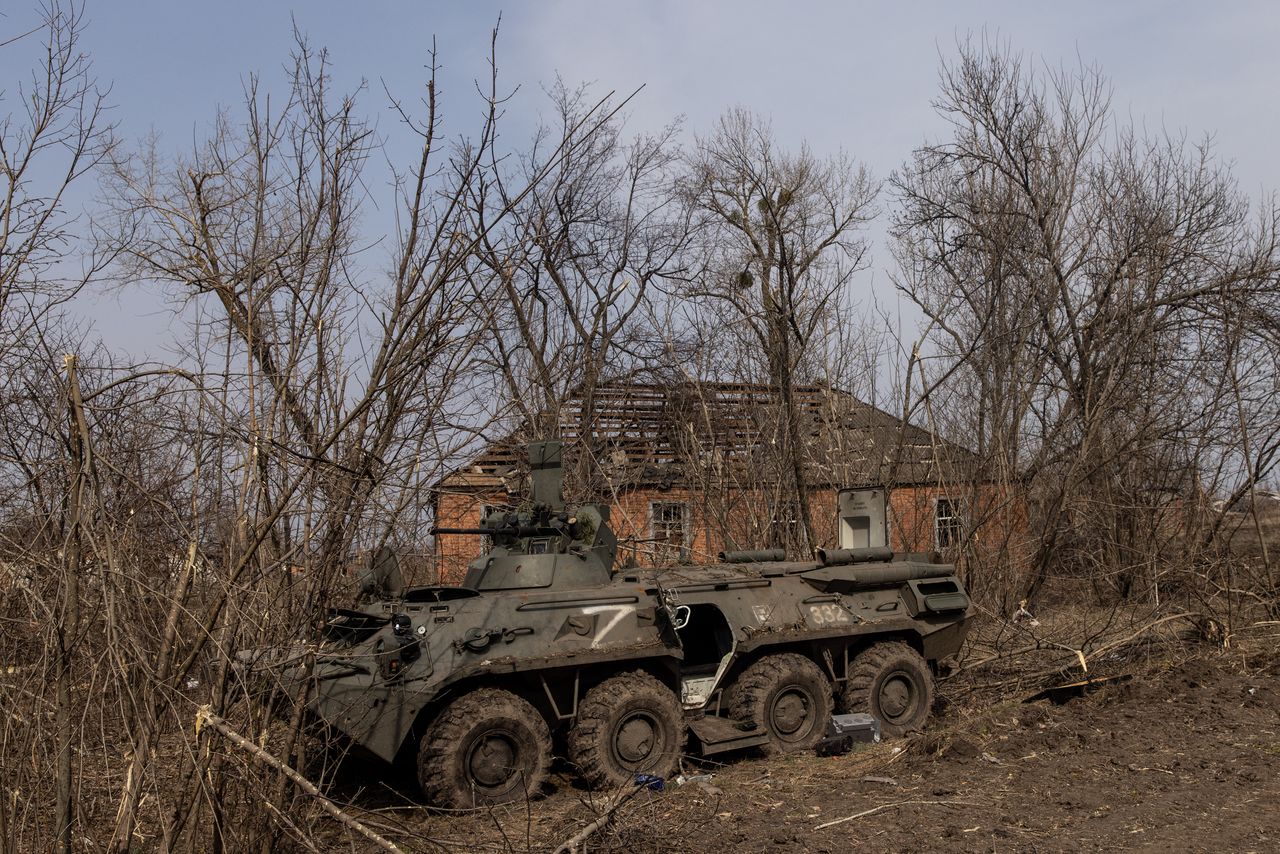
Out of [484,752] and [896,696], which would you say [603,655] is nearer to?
[484,752]

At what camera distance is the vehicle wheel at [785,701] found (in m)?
9.84

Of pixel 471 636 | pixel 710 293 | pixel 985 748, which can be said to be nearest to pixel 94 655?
pixel 471 636

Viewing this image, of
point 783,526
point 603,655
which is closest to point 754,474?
point 783,526

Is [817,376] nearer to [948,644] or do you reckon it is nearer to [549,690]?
[948,644]

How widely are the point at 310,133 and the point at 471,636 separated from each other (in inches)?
168

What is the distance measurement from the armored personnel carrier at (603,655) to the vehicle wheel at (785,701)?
0.05 feet

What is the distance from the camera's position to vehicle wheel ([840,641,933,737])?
10.5 metres

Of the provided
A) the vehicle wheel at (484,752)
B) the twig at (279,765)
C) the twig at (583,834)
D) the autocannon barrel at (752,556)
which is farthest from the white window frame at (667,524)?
the twig at (279,765)

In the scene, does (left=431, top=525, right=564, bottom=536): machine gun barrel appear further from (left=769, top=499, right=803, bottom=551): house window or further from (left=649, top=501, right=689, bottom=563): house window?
(left=769, top=499, right=803, bottom=551): house window

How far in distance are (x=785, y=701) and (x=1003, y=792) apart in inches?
97.3

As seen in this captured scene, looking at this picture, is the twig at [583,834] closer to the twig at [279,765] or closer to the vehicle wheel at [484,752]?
the twig at [279,765]

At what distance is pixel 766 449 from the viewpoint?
1773cm

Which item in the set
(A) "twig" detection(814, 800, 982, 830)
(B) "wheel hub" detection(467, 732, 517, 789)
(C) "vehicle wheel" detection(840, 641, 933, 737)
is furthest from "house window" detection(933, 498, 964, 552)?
(B) "wheel hub" detection(467, 732, 517, 789)

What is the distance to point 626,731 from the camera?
356 inches
